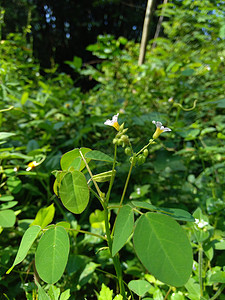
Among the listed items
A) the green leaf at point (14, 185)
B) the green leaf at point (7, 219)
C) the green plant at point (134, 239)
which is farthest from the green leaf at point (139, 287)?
the green leaf at point (14, 185)

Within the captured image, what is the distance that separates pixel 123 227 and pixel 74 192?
12 cm

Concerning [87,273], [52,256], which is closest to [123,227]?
[52,256]

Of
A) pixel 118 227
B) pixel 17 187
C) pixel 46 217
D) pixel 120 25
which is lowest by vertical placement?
pixel 17 187

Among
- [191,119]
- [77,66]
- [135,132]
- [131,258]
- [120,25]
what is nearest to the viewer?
[131,258]

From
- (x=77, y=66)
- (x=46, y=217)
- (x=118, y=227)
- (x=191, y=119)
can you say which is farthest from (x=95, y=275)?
(x=77, y=66)

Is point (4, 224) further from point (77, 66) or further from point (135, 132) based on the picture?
point (77, 66)

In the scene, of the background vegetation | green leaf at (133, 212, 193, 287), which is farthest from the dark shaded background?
green leaf at (133, 212, 193, 287)

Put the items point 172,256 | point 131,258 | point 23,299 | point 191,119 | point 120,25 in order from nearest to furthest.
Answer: point 172,256
point 23,299
point 131,258
point 191,119
point 120,25

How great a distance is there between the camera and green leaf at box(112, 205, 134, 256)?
357mm

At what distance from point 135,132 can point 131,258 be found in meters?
0.73

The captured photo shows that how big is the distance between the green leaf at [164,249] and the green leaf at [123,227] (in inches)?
0.7

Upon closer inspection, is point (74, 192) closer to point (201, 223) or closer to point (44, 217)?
point (44, 217)

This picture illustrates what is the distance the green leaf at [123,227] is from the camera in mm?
357

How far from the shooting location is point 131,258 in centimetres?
90
